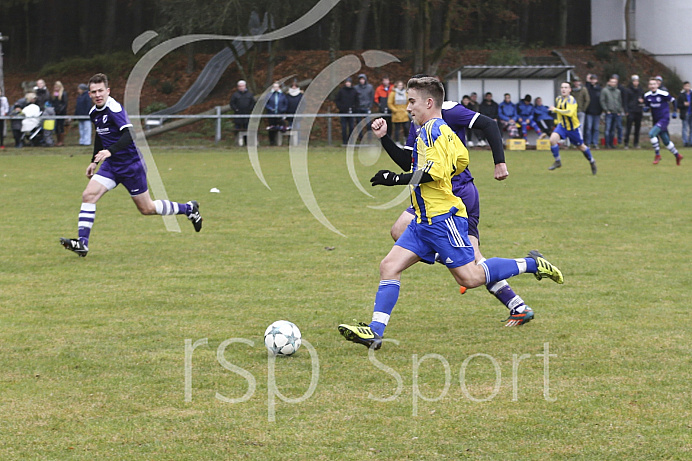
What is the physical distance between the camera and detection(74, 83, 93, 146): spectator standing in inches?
1063

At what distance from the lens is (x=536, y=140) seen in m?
28.7

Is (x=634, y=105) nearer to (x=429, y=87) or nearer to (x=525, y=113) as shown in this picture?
(x=525, y=113)

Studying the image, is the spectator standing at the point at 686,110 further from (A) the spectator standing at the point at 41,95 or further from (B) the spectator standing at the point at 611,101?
(A) the spectator standing at the point at 41,95

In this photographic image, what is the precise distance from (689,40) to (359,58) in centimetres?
1411

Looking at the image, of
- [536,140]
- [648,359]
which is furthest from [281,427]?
[536,140]

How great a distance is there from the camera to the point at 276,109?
1062 inches

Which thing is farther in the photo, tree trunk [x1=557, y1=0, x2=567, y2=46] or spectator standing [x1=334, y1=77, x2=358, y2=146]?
tree trunk [x1=557, y1=0, x2=567, y2=46]

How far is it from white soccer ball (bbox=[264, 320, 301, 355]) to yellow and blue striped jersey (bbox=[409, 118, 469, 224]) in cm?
118

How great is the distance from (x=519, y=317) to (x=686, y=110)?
22.1 m

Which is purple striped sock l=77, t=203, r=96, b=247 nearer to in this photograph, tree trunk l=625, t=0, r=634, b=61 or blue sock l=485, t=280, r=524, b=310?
blue sock l=485, t=280, r=524, b=310

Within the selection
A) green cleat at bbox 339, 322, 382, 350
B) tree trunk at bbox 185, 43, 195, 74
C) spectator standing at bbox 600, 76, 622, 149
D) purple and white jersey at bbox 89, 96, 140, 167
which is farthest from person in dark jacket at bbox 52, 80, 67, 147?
green cleat at bbox 339, 322, 382, 350

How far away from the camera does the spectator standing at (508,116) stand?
91.9ft

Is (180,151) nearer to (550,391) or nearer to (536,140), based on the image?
(536,140)

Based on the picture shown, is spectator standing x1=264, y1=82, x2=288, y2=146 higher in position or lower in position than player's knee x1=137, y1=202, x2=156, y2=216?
higher
